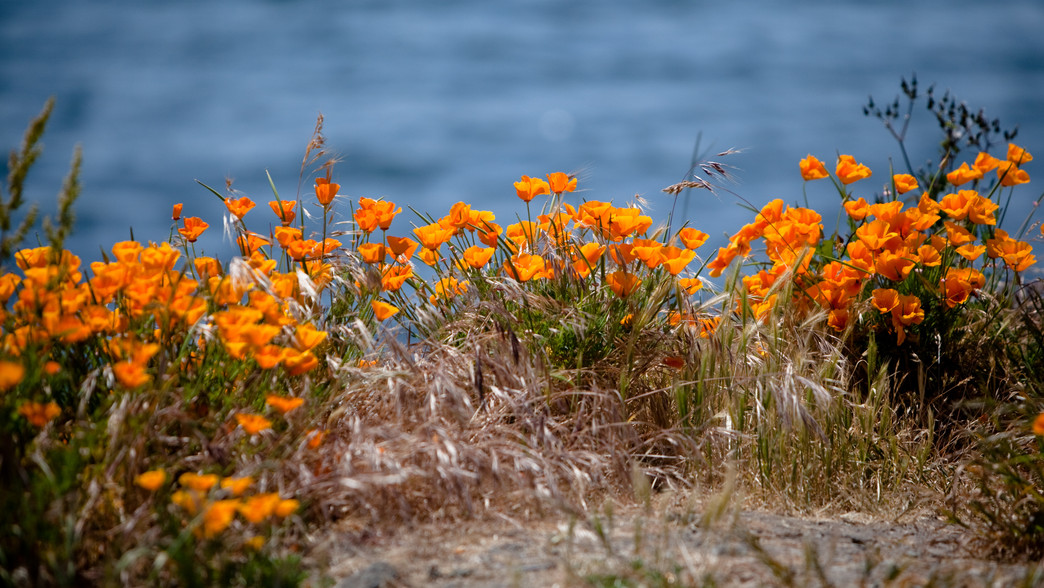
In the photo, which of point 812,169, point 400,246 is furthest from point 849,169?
point 400,246

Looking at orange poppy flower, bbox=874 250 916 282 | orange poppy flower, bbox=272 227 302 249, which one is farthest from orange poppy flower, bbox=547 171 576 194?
A: orange poppy flower, bbox=874 250 916 282

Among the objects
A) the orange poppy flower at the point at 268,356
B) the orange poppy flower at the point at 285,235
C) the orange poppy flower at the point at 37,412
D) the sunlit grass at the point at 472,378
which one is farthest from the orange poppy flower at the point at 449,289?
the orange poppy flower at the point at 37,412

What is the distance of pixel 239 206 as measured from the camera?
320 cm

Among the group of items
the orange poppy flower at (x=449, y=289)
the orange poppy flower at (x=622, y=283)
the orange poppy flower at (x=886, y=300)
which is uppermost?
the orange poppy flower at (x=449, y=289)

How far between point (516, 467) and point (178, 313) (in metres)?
1.10

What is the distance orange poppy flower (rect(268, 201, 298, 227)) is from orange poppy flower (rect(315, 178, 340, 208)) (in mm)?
149

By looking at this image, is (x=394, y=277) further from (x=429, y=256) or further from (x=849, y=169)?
(x=849, y=169)

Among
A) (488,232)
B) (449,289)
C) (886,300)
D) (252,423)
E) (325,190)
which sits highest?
(325,190)

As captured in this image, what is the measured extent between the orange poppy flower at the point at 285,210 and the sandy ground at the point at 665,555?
1615 millimetres

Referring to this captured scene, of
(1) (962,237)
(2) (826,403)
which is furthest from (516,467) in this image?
(1) (962,237)

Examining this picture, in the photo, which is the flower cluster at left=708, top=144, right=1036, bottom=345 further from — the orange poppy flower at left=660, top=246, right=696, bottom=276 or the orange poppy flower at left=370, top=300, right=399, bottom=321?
the orange poppy flower at left=370, top=300, right=399, bottom=321

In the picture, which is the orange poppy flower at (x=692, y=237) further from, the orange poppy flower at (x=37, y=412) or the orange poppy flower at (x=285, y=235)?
the orange poppy flower at (x=37, y=412)

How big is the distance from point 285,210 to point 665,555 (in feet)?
6.99

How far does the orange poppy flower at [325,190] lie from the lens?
3229mm
